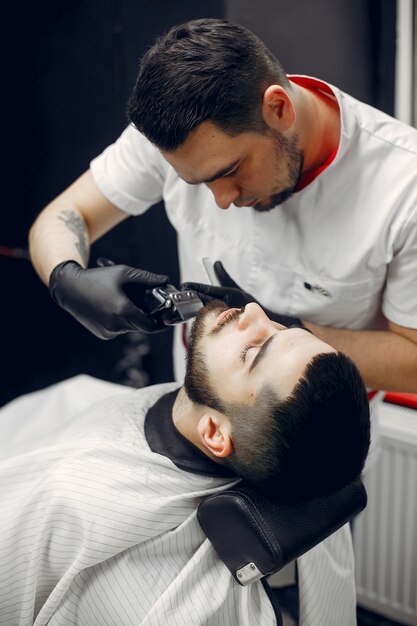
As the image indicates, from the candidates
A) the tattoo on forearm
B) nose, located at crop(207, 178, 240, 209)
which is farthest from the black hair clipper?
the tattoo on forearm

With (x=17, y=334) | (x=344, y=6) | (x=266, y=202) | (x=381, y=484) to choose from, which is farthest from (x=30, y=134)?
(x=381, y=484)

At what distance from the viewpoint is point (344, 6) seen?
7.64 ft

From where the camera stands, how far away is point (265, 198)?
1.58 m

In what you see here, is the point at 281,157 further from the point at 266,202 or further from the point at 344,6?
the point at 344,6

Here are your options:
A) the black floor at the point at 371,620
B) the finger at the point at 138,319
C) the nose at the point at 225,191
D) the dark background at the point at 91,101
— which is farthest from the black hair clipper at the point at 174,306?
the black floor at the point at 371,620

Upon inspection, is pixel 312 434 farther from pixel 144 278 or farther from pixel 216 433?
pixel 144 278

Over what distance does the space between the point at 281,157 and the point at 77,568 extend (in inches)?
40.8

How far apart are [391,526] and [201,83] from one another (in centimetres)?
176

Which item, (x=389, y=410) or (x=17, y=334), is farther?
(x=17, y=334)

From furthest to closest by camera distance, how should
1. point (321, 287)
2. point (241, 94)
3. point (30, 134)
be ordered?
point (30, 134) < point (321, 287) < point (241, 94)

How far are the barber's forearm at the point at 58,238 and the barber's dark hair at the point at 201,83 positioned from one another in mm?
534

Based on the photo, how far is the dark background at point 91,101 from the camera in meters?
2.34

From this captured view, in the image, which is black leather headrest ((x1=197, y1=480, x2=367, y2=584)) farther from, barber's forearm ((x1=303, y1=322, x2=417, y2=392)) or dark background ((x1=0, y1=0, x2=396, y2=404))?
dark background ((x1=0, y1=0, x2=396, y2=404))

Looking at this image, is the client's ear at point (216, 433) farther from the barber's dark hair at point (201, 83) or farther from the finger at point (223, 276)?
the barber's dark hair at point (201, 83)
